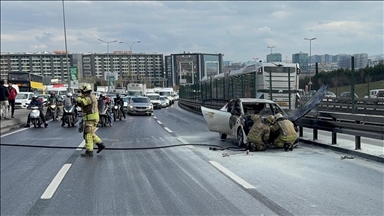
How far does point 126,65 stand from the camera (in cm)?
13188

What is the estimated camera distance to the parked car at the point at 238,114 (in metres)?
11.4

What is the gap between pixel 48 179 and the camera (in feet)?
24.5

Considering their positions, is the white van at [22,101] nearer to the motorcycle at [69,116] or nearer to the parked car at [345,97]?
the motorcycle at [69,116]

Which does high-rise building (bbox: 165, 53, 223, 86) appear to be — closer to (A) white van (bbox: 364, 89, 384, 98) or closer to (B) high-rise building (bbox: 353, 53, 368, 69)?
(B) high-rise building (bbox: 353, 53, 368, 69)

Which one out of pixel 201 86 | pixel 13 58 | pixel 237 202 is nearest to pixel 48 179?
pixel 237 202

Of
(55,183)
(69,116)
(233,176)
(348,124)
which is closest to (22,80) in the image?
(69,116)

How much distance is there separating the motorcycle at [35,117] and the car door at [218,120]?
9.61m

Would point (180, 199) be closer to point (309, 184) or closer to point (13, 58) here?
point (309, 184)

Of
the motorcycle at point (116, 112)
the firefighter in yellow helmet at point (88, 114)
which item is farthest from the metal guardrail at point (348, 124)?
the motorcycle at point (116, 112)

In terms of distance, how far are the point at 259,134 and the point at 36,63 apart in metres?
111

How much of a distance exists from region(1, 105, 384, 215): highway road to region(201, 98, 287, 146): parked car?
119 cm

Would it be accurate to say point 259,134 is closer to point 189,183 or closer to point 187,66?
point 189,183

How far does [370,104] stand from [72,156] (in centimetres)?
881

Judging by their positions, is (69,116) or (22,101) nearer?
(69,116)
